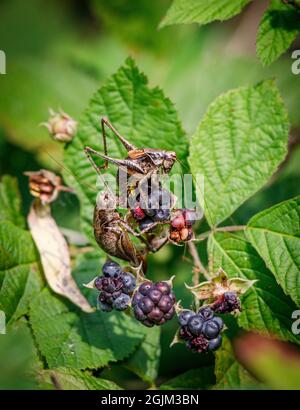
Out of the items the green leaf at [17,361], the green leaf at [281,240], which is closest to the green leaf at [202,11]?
the green leaf at [281,240]

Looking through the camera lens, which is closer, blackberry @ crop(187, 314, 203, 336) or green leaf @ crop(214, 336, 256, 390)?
blackberry @ crop(187, 314, 203, 336)

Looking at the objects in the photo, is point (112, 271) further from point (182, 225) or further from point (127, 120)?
point (127, 120)

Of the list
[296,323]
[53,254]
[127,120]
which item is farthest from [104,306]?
[127,120]

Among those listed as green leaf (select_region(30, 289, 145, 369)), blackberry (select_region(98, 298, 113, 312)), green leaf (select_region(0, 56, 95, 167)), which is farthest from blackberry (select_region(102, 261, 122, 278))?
green leaf (select_region(0, 56, 95, 167))

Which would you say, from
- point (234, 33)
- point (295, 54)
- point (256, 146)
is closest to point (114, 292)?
point (256, 146)

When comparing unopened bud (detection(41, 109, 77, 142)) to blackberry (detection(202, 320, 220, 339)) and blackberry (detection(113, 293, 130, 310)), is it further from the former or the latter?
blackberry (detection(202, 320, 220, 339))

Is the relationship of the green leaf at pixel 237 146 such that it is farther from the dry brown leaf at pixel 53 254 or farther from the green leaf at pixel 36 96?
the green leaf at pixel 36 96
